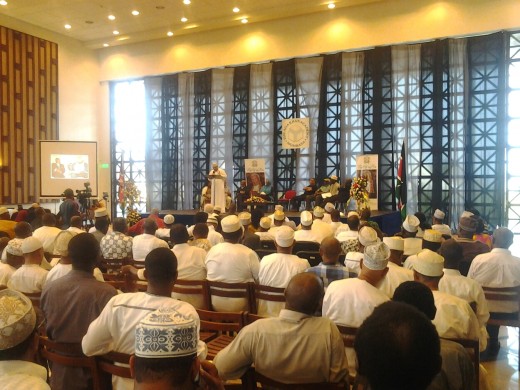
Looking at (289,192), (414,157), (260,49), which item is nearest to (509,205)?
(414,157)

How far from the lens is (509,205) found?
12.7 meters

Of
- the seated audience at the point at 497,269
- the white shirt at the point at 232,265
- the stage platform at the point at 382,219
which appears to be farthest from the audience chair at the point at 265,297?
the stage platform at the point at 382,219

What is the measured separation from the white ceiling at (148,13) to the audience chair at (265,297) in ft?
40.8

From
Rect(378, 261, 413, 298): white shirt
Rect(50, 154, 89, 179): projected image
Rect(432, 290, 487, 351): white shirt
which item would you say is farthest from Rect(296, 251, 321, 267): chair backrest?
Rect(50, 154, 89, 179): projected image

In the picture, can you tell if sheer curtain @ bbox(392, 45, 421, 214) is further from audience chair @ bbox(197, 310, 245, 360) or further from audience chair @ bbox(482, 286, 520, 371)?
audience chair @ bbox(197, 310, 245, 360)

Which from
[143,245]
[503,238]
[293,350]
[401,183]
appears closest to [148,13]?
[401,183]

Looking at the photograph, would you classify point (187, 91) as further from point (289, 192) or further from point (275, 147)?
point (289, 192)

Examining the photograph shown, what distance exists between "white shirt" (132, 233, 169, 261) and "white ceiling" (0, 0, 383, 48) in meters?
11.0

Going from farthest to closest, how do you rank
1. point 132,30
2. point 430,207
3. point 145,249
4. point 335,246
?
point 132,30 < point 430,207 < point 145,249 < point 335,246

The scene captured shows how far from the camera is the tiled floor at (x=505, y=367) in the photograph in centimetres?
392

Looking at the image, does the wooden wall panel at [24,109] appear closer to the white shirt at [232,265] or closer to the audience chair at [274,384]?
the white shirt at [232,265]

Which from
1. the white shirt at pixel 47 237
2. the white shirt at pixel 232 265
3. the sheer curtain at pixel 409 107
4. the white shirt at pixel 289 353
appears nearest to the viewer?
the white shirt at pixel 289 353

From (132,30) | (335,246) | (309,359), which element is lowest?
(309,359)

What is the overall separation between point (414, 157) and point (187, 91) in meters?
8.40
